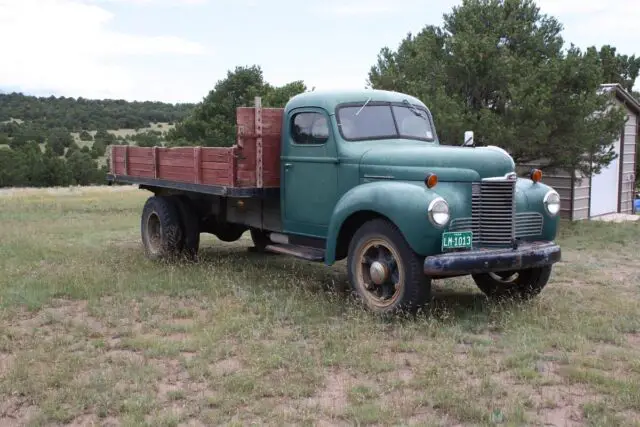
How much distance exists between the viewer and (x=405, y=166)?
605 centimetres

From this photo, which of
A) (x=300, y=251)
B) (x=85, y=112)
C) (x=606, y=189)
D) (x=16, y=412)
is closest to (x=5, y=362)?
(x=16, y=412)

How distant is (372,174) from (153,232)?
169 inches

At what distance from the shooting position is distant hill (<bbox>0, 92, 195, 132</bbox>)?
213 feet

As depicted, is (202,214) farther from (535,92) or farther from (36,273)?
(535,92)

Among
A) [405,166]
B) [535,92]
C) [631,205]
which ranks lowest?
[631,205]

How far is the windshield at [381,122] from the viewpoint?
6812mm

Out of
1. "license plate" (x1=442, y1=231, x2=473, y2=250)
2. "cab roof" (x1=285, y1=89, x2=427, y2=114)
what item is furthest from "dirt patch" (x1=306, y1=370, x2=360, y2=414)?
"cab roof" (x1=285, y1=89, x2=427, y2=114)

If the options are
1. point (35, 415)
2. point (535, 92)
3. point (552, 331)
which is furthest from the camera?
point (535, 92)

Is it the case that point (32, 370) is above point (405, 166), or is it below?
below

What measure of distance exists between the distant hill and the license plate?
195ft

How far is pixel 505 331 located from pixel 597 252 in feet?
17.9

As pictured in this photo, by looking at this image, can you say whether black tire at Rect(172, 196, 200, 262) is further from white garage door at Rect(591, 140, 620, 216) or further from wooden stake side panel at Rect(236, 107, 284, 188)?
white garage door at Rect(591, 140, 620, 216)

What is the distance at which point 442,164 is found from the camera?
593cm

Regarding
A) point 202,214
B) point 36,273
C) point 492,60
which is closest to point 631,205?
point 492,60
